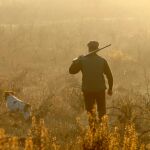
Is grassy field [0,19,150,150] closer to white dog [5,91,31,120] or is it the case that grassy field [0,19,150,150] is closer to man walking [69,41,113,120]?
white dog [5,91,31,120]

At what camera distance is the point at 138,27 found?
26.6 metres

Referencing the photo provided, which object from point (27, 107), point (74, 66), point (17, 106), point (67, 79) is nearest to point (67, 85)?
point (67, 79)

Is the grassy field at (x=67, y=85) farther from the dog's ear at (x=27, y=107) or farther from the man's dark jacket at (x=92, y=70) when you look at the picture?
the man's dark jacket at (x=92, y=70)

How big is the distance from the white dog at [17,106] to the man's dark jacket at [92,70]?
2.72m

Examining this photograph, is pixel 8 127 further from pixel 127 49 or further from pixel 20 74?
pixel 127 49

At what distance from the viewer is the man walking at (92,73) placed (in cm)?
988

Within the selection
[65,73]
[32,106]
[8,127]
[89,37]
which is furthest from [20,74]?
[89,37]

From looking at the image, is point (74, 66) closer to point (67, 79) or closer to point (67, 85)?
point (67, 85)

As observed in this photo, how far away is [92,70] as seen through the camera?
9.91m

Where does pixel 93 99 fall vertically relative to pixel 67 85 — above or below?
below

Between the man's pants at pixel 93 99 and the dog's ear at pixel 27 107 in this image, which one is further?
the dog's ear at pixel 27 107

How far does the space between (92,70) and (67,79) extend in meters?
6.96

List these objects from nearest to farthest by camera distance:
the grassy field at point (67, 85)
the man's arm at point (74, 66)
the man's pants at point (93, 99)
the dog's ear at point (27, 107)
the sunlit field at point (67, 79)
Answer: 1. the grassy field at point (67, 85)
2. the sunlit field at point (67, 79)
3. the man's arm at point (74, 66)
4. the man's pants at point (93, 99)
5. the dog's ear at point (27, 107)

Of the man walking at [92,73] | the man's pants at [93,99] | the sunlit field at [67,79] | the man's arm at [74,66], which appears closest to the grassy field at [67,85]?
the sunlit field at [67,79]
